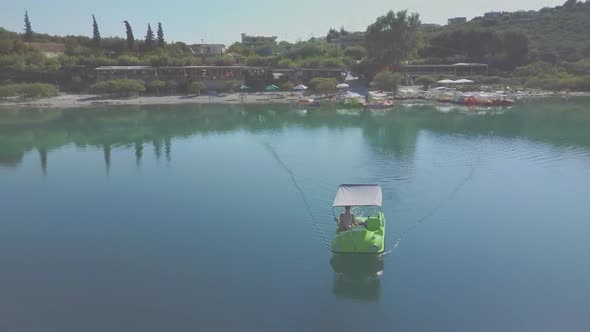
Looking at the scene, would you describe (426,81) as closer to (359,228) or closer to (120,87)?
(120,87)

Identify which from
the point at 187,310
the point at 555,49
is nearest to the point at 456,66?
the point at 555,49

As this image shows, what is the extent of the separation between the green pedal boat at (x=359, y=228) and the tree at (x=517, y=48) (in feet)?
235

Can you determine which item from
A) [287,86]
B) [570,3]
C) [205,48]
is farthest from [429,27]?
[287,86]

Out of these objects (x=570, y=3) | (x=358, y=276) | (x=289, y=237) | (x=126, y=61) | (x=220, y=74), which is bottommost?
(x=358, y=276)

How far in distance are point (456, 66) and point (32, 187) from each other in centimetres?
6507

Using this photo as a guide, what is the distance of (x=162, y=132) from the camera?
42000 mm

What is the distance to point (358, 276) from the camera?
47.1 ft

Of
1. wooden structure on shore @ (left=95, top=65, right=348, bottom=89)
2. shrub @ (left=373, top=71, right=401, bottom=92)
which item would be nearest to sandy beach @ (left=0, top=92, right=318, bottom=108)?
wooden structure on shore @ (left=95, top=65, right=348, bottom=89)

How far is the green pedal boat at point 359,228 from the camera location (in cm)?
1479

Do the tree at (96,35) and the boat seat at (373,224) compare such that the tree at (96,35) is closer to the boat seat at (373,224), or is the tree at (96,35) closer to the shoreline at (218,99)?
the shoreline at (218,99)

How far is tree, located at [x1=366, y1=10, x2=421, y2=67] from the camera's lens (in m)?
70.6

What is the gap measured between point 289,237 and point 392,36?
195ft

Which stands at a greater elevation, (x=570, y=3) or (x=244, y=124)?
(x=570, y=3)

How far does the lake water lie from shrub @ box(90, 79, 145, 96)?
29.1 meters
